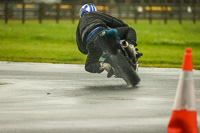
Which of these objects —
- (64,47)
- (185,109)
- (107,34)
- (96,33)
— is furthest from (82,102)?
(64,47)

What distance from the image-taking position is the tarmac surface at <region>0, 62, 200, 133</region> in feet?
23.0

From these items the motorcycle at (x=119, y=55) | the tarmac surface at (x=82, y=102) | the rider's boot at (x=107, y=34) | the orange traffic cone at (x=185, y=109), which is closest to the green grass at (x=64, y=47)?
the tarmac surface at (x=82, y=102)

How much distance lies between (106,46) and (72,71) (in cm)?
360

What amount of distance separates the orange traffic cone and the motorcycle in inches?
151

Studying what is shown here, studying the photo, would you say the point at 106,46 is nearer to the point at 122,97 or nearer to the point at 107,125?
the point at 122,97

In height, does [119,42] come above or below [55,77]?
above

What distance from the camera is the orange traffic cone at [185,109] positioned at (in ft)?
21.3

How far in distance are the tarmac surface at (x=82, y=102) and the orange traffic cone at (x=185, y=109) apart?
305mm

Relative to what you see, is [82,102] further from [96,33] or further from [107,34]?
[96,33]

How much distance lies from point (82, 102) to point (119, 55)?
200 cm

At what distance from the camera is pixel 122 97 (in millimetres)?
9648

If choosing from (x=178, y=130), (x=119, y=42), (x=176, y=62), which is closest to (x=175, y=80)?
(x=119, y=42)

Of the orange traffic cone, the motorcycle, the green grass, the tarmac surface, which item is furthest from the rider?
the green grass

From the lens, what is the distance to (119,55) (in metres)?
10.8
